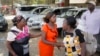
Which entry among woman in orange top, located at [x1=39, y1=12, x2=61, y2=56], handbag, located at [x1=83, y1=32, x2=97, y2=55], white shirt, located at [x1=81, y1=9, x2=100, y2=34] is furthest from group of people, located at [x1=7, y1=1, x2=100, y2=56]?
white shirt, located at [x1=81, y1=9, x2=100, y2=34]

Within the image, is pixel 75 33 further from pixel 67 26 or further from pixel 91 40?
pixel 91 40

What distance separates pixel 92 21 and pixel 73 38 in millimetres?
3007

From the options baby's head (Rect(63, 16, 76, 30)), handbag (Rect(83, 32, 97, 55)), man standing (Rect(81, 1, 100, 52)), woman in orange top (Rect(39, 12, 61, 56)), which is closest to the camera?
baby's head (Rect(63, 16, 76, 30))

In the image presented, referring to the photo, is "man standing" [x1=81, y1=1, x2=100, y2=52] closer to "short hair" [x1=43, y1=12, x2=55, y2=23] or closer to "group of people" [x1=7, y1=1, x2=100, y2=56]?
"group of people" [x1=7, y1=1, x2=100, y2=56]

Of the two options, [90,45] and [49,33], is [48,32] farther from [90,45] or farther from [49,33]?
[90,45]

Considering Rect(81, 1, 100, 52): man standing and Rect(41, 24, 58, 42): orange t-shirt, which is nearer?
Rect(41, 24, 58, 42): orange t-shirt

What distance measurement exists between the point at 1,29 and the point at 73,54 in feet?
47.5

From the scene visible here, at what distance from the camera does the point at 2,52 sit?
1035 cm

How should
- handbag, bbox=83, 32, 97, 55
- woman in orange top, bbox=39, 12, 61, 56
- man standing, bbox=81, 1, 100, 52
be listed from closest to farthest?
handbag, bbox=83, 32, 97, 55, woman in orange top, bbox=39, 12, 61, 56, man standing, bbox=81, 1, 100, 52

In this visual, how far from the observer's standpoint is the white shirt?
261 inches

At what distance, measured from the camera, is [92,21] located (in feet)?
21.9

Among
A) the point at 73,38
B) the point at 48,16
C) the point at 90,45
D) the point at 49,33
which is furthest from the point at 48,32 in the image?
the point at 73,38

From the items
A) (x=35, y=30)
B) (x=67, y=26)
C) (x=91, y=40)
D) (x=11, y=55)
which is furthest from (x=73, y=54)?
(x=35, y=30)

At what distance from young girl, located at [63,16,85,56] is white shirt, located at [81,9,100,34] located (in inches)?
112
